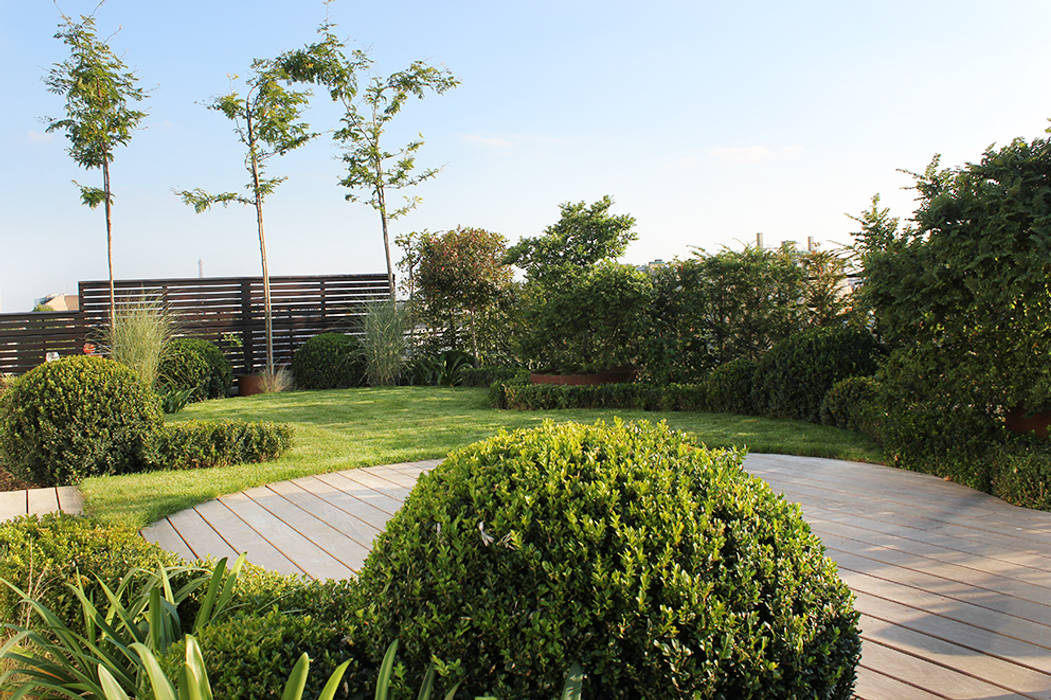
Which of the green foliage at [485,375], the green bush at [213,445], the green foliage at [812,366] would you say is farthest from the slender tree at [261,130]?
the green foliage at [812,366]

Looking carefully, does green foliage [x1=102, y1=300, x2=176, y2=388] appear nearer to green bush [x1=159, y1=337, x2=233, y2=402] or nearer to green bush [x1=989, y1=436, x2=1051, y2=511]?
green bush [x1=159, y1=337, x2=233, y2=402]

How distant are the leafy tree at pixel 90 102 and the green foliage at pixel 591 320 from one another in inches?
275

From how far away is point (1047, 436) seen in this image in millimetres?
3818

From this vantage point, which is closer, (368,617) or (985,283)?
(368,617)

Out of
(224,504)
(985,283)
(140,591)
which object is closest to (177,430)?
(224,504)

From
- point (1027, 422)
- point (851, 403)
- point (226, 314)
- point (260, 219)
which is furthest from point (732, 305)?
point (226, 314)

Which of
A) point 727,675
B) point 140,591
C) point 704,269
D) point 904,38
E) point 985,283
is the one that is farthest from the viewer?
point 704,269

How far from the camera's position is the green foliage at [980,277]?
11.5 feet

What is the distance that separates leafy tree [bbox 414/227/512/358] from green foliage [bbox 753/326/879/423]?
6.51 metres

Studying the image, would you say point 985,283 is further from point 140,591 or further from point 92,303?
point 92,303

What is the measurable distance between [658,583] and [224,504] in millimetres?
3142

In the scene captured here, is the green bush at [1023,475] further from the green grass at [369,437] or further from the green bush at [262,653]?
the green bush at [262,653]

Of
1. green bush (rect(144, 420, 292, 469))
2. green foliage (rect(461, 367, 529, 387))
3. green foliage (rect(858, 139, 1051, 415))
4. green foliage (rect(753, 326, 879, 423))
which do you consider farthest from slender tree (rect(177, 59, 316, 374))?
green foliage (rect(858, 139, 1051, 415))

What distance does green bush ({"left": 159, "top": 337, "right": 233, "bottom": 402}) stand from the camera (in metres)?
10.4
